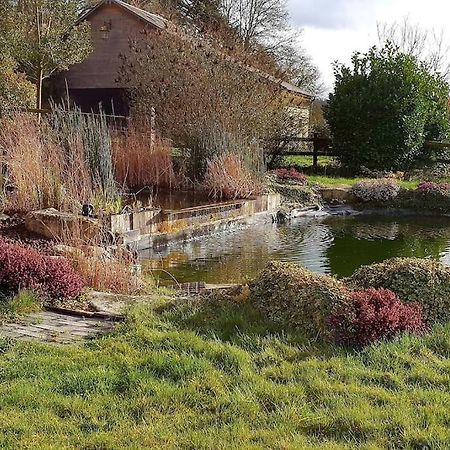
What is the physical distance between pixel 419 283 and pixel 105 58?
2146 centimetres

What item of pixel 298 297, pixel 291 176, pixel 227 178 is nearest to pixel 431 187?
pixel 291 176

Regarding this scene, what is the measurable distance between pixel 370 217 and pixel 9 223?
26.3 feet

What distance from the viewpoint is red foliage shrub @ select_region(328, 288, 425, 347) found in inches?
147

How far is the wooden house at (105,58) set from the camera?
75.7 ft

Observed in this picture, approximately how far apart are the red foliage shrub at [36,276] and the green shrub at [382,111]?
13.3 meters

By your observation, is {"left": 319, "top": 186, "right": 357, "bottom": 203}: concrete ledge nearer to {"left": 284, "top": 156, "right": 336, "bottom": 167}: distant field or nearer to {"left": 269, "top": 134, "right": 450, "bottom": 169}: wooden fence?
{"left": 269, "top": 134, "right": 450, "bottom": 169}: wooden fence

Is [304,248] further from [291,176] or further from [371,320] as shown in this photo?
[291,176]

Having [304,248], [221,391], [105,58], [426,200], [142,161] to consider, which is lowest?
[304,248]

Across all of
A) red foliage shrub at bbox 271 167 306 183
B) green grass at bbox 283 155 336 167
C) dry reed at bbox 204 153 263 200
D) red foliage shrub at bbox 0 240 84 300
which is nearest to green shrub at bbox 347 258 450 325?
red foliage shrub at bbox 0 240 84 300

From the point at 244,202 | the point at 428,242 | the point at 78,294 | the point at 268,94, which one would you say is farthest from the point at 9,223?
the point at 268,94

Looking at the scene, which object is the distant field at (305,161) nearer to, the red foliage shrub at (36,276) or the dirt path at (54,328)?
the red foliage shrub at (36,276)

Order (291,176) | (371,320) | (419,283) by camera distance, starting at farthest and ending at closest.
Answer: (291,176)
(419,283)
(371,320)

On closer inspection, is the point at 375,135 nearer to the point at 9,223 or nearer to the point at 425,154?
the point at 425,154

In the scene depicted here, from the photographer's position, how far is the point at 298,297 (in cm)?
409
